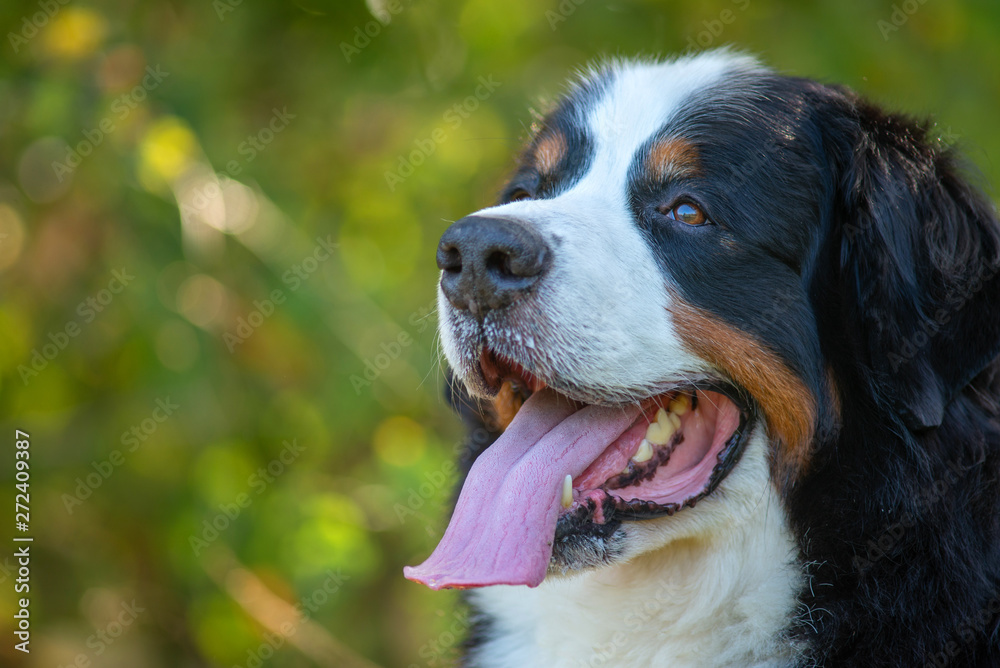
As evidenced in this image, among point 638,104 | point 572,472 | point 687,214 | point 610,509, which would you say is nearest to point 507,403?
point 572,472

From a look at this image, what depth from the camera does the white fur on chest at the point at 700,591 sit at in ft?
8.30

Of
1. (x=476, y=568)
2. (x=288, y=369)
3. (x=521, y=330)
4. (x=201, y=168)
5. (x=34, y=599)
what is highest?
(x=201, y=168)

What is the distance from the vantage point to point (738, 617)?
2.55 meters

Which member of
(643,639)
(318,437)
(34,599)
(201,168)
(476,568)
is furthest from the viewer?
(34,599)

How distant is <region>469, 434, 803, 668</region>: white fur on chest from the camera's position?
253 cm

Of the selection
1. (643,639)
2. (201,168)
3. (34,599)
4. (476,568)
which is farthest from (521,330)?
(34,599)

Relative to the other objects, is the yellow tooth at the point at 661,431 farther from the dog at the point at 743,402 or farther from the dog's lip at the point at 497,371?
the dog's lip at the point at 497,371

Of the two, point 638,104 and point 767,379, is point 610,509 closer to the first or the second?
point 767,379

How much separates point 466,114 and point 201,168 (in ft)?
4.62

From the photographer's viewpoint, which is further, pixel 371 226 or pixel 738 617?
pixel 371 226

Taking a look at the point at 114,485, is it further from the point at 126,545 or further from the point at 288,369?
the point at 288,369

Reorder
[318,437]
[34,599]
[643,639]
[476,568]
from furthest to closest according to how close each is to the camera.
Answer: [34,599] → [318,437] → [643,639] → [476,568]

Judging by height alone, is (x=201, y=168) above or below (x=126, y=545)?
above

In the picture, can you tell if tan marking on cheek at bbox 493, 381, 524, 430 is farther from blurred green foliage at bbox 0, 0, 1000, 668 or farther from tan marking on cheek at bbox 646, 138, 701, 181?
blurred green foliage at bbox 0, 0, 1000, 668
